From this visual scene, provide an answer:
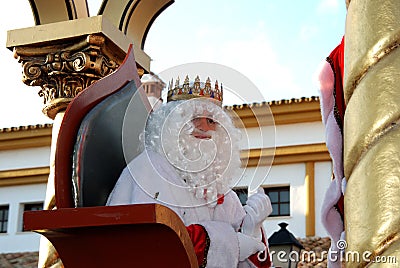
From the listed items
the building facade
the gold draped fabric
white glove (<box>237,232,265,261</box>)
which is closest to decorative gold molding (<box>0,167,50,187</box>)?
the building facade

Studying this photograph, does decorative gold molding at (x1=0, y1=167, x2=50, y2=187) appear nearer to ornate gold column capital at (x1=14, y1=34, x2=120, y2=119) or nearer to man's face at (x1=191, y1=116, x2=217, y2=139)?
ornate gold column capital at (x1=14, y1=34, x2=120, y2=119)

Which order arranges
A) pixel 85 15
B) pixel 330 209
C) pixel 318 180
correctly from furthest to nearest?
pixel 318 180 → pixel 85 15 → pixel 330 209

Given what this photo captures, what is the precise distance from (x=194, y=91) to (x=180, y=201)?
371 millimetres

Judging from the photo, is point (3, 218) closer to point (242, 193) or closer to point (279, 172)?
point (279, 172)

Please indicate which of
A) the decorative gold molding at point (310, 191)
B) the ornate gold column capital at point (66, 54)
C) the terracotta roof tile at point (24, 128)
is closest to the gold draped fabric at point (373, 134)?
the ornate gold column capital at point (66, 54)

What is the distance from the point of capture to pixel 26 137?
40.1 ft

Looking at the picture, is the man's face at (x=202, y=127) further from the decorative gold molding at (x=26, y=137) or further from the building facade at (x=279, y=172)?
the decorative gold molding at (x=26, y=137)

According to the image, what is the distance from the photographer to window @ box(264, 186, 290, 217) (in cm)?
1083

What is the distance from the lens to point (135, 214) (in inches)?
73.1

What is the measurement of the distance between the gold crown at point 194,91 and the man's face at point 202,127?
77mm

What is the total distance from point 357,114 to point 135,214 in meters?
0.73

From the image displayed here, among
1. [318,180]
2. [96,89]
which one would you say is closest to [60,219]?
[96,89]

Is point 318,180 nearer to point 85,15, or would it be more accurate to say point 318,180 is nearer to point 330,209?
point 85,15

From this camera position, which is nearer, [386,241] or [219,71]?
[386,241]
